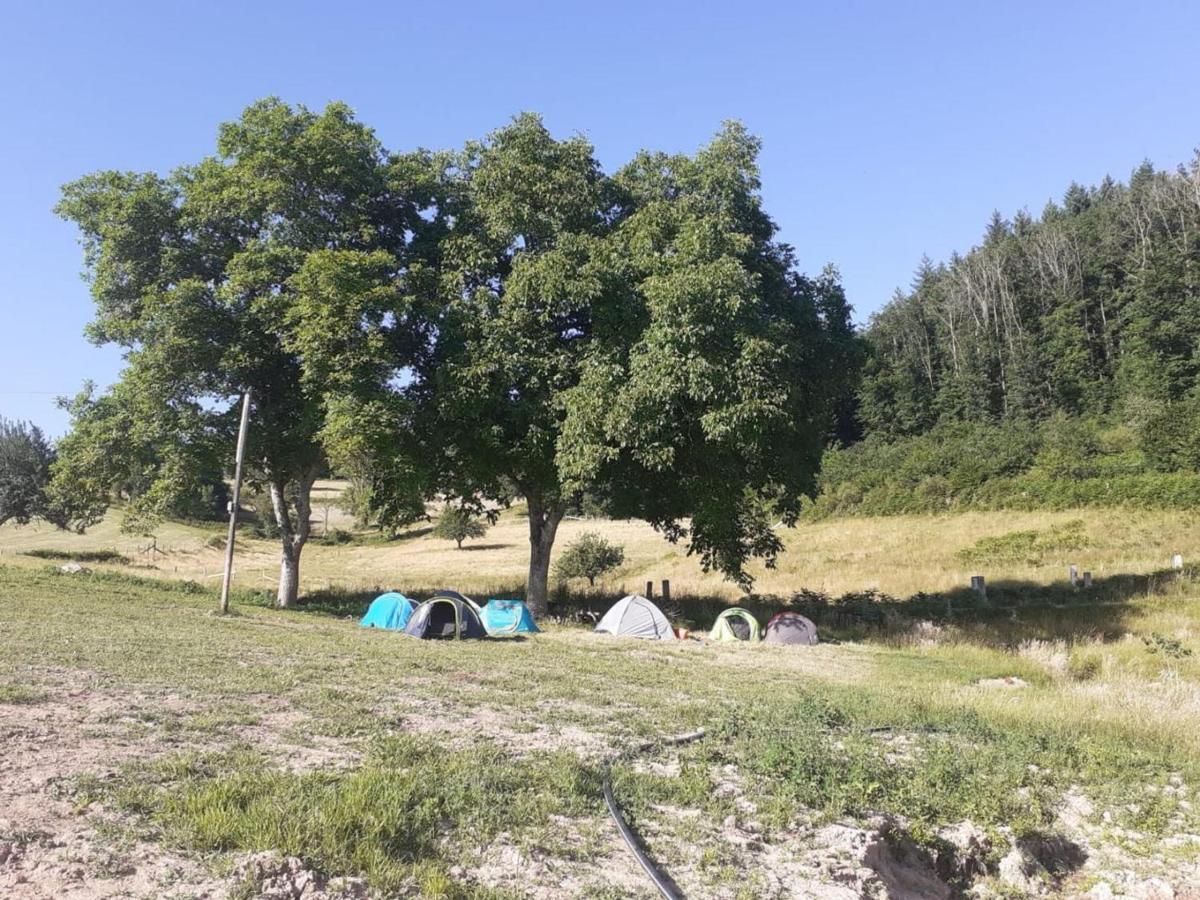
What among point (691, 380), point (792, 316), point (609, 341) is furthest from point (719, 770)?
point (792, 316)

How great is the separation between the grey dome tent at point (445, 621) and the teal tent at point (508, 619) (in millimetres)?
1460

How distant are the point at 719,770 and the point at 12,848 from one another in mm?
4987

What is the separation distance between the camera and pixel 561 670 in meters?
12.2

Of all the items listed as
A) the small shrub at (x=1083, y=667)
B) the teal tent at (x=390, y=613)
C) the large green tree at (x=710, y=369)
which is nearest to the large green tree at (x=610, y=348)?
the large green tree at (x=710, y=369)

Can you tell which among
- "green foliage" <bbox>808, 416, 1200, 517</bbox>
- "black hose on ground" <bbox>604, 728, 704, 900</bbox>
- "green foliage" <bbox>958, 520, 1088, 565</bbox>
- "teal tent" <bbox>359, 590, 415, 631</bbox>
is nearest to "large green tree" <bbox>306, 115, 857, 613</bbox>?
"teal tent" <bbox>359, 590, 415, 631</bbox>

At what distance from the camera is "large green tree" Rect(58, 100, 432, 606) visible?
19.6 m

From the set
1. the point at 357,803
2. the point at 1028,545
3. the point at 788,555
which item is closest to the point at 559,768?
the point at 357,803

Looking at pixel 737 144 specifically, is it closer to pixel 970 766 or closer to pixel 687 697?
pixel 687 697

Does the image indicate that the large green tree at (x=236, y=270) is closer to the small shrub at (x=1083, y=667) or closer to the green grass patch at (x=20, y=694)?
the green grass patch at (x=20, y=694)

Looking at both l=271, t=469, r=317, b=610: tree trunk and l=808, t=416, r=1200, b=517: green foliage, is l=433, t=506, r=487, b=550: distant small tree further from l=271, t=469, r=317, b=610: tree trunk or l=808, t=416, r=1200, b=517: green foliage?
l=271, t=469, r=317, b=610: tree trunk

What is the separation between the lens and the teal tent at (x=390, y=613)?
63.0 ft

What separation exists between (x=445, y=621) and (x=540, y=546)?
17.3 feet

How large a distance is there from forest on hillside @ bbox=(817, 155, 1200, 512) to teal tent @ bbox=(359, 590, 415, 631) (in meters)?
37.5

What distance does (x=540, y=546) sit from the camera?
2234 cm
